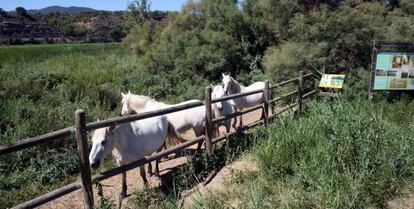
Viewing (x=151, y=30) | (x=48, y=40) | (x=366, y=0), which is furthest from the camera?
(x=48, y=40)

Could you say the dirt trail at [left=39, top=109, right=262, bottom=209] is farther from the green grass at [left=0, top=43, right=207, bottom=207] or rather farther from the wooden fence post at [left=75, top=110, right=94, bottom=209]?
the wooden fence post at [left=75, top=110, right=94, bottom=209]

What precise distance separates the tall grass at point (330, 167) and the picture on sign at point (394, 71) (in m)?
4.24

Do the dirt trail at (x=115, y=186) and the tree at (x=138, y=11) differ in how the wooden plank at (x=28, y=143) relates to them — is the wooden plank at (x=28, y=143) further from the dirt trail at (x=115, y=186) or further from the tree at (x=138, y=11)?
the tree at (x=138, y=11)

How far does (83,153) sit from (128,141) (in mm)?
1688

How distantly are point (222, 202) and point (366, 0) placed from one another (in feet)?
42.7

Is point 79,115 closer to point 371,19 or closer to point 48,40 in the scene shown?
Result: point 371,19

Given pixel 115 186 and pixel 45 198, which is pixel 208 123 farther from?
pixel 45 198

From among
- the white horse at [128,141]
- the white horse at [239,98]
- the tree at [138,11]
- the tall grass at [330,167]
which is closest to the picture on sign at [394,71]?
the white horse at [239,98]

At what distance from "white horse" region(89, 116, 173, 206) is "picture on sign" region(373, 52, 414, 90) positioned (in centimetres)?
579

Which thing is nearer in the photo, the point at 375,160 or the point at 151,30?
the point at 375,160

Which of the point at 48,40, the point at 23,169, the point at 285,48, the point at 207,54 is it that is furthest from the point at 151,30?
the point at 48,40

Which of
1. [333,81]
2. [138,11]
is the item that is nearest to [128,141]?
[333,81]

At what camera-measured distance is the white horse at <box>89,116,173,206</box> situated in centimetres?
540

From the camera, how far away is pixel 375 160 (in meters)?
4.67
